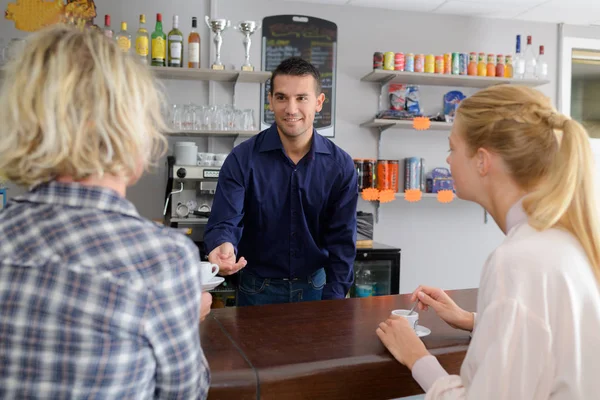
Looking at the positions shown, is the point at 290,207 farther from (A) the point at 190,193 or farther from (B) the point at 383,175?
(B) the point at 383,175

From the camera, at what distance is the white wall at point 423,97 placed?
13.5 ft

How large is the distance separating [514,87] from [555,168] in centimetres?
21

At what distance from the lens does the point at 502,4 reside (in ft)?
14.1

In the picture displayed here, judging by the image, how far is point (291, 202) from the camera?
2516 mm

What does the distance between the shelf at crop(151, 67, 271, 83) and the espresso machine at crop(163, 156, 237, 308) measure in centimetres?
59

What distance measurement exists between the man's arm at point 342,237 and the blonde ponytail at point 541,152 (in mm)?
1228

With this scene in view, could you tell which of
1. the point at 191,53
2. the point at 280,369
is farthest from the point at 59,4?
the point at 280,369

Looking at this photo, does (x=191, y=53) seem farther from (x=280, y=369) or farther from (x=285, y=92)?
(x=280, y=369)

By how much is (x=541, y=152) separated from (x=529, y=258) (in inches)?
11.3

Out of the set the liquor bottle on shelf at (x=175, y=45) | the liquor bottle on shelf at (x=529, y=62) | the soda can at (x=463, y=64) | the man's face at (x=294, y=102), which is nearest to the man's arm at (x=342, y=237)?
the man's face at (x=294, y=102)

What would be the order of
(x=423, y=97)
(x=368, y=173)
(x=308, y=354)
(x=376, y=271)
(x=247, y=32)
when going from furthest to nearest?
(x=423, y=97)
(x=368, y=173)
(x=376, y=271)
(x=247, y=32)
(x=308, y=354)

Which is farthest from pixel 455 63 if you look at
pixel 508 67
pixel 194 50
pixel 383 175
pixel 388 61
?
pixel 194 50

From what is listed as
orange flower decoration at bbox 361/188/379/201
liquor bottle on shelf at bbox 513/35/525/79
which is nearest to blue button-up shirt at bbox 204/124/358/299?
orange flower decoration at bbox 361/188/379/201

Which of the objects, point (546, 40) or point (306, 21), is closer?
point (306, 21)
